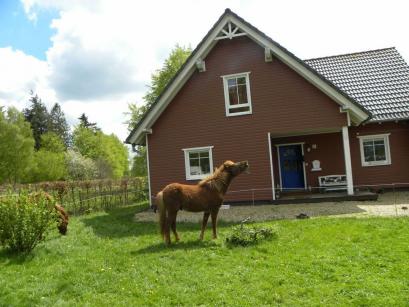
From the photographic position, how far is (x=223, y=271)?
6680 millimetres

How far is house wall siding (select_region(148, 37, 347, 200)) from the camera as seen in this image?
1538cm

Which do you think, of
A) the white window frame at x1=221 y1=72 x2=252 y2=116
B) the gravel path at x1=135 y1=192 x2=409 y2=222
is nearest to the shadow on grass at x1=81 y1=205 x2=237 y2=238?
the gravel path at x1=135 y1=192 x2=409 y2=222

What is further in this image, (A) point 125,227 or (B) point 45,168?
(B) point 45,168

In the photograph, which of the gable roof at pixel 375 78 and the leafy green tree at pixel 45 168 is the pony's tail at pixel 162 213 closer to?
the gable roof at pixel 375 78

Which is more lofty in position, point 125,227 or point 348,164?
point 348,164

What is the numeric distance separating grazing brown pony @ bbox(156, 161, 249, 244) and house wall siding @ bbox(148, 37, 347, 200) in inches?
263

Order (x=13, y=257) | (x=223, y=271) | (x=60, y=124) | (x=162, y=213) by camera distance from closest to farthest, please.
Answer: (x=223, y=271)
(x=13, y=257)
(x=162, y=213)
(x=60, y=124)

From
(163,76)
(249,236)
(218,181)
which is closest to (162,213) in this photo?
(218,181)

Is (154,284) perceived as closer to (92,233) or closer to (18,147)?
(92,233)

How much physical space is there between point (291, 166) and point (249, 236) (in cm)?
1068

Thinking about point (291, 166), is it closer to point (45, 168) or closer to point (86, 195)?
point (86, 195)

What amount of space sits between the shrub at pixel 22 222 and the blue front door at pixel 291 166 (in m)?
12.1

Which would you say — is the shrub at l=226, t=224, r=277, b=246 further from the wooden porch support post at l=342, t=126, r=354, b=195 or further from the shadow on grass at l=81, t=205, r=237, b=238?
the wooden porch support post at l=342, t=126, r=354, b=195

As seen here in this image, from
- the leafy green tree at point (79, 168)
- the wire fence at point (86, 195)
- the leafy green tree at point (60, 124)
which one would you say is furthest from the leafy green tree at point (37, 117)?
the wire fence at point (86, 195)
